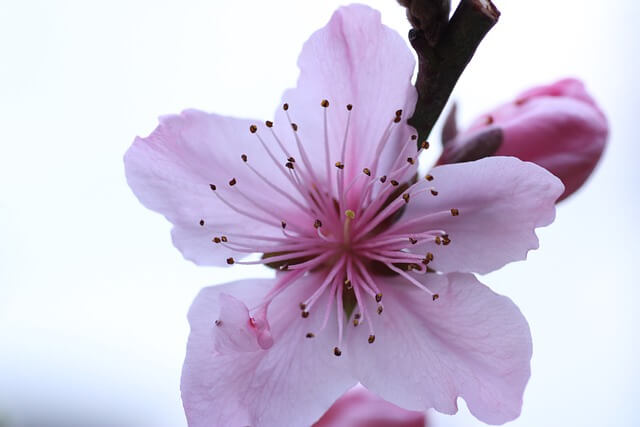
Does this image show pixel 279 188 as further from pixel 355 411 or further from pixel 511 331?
pixel 355 411

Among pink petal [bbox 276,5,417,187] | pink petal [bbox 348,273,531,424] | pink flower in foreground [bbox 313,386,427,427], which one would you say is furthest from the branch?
pink flower in foreground [bbox 313,386,427,427]

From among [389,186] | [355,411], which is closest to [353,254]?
[389,186]

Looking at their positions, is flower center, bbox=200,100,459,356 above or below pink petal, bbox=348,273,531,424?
above

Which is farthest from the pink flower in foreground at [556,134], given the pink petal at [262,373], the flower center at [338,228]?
the pink petal at [262,373]

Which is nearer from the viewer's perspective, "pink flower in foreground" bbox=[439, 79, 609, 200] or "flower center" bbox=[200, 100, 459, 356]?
"flower center" bbox=[200, 100, 459, 356]

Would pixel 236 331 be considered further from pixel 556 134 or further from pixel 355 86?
pixel 556 134

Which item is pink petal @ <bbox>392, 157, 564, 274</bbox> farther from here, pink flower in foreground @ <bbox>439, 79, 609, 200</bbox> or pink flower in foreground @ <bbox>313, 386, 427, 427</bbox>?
pink flower in foreground @ <bbox>313, 386, 427, 427</bbox>

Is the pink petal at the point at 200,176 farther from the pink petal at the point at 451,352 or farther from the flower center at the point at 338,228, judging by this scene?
the pink petal at the point at 451,352
